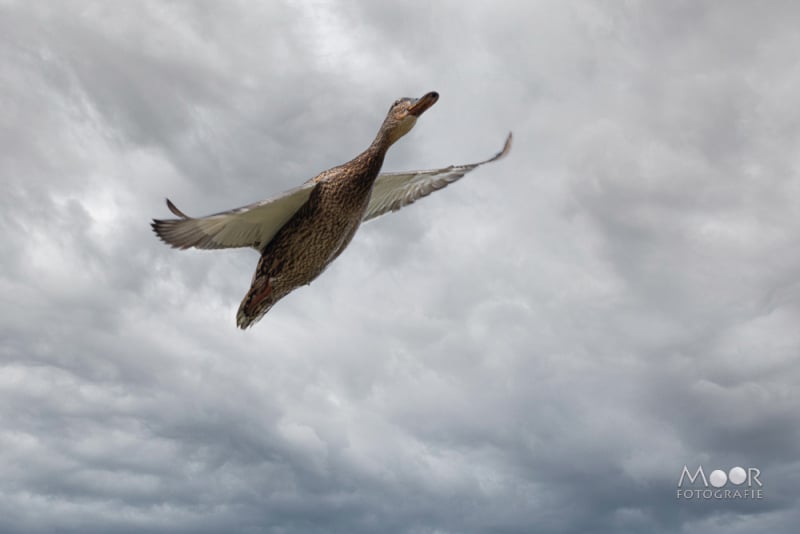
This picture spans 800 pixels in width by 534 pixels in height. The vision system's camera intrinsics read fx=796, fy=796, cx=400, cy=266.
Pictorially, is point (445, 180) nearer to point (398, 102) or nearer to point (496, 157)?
point (496, 157)

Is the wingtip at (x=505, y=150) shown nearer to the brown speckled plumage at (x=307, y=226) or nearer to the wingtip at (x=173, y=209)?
the brown speckled plumage at (x=307, y=226)

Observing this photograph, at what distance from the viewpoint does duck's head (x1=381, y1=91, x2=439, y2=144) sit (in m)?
8.38

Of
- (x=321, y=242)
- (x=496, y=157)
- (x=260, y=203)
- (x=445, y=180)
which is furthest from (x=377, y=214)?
(x=260, y=203)

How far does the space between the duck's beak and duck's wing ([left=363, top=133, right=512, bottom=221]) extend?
277cm

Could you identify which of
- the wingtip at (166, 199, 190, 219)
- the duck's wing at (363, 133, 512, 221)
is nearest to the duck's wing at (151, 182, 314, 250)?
the wingtip at (166, 199, 190, 219)

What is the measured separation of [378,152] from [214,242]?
210cm

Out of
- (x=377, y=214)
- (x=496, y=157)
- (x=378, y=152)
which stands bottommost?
(x=378, y=152)

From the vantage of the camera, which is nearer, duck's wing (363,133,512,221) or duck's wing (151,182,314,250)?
duck's wing (151,182,314,250)

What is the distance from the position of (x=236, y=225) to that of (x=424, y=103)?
94.2 inches

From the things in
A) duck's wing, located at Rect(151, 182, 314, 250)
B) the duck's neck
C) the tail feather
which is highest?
the duck's neck

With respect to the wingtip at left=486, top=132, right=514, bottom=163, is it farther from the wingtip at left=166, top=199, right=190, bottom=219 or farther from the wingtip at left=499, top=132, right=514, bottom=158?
the wingtip at left=166, top=199, right=190, bottom=219

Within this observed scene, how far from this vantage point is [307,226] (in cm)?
880

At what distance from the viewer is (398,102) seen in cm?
887

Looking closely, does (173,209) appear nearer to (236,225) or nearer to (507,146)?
(236,225)
